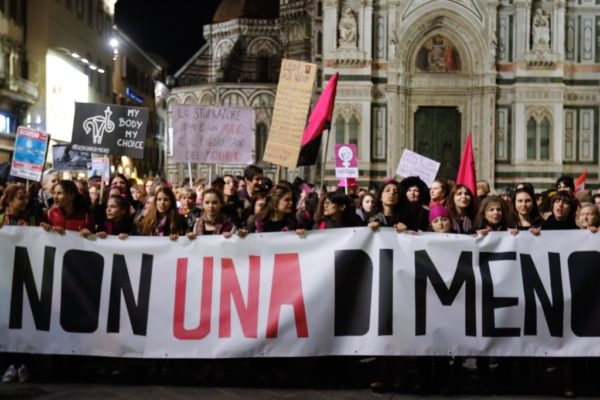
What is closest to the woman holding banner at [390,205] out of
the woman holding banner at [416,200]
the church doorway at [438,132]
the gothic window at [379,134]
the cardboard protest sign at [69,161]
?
the woman holding banner at [416,200]

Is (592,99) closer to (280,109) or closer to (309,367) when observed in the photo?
(280,109)

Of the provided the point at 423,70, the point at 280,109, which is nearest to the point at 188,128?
the point at 280,109

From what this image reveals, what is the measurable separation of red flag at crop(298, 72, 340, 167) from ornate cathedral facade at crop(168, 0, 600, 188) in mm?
18724

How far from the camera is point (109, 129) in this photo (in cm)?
1150

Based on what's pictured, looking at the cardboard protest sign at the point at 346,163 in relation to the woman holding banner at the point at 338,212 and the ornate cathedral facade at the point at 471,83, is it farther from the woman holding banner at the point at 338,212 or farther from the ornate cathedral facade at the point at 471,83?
the ornate cathedral facade at the point at 471,83

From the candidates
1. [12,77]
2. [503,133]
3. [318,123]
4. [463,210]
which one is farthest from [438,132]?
[463,210]

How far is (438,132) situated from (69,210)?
80.5 ft

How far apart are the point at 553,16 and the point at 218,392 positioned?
25801mm

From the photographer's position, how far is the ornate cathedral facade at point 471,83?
30094 millimetres

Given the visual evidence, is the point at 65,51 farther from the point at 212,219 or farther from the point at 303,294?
the point at 303,294

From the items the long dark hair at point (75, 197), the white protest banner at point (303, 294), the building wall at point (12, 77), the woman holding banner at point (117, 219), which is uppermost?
the building wall at point (12, 77)

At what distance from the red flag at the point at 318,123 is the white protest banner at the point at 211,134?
0.76 meters

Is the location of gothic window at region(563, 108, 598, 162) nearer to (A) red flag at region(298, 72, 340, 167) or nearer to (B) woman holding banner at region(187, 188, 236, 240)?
(A) red flag at region(298, 72, 340, 167)

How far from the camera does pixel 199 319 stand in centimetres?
760
